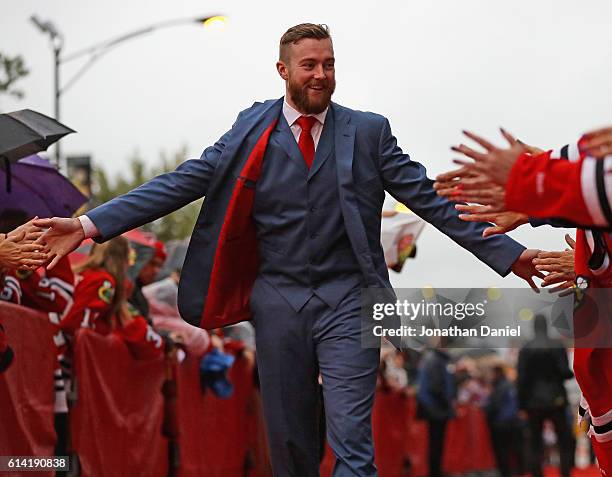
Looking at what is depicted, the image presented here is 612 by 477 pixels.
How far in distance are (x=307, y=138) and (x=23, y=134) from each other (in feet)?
6.53

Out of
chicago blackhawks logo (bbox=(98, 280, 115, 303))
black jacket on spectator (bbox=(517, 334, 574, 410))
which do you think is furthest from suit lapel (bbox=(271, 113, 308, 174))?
black jacket on spectator (bbox=(517, 334, 574, 410))

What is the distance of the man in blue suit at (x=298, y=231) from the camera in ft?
21.4

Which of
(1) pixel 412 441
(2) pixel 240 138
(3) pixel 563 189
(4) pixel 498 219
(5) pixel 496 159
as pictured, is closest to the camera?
(3) pixel 563 189

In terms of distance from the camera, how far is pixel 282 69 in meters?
6.88

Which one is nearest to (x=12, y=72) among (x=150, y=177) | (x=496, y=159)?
(x=496, y=159)

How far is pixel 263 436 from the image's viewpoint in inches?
552

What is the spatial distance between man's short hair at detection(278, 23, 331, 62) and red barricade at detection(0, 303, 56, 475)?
2347 mm

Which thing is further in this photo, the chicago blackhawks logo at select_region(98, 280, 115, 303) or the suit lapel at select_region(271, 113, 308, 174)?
the chicago blackhawks logo at select_region(98, 280, 115, 303)

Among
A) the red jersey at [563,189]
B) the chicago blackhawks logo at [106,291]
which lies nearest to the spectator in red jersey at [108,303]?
the chicago blackhawks logo at [106,291]

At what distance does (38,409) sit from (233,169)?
2.64 m

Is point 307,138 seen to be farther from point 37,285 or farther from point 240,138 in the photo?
point 37,285

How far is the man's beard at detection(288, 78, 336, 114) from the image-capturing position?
Result: 671 centimetres

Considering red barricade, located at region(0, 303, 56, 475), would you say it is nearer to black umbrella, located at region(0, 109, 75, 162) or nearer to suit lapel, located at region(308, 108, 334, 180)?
black umbrella, located at region(0, 109, 75, 162)

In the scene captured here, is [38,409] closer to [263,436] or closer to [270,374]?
[270,374]
